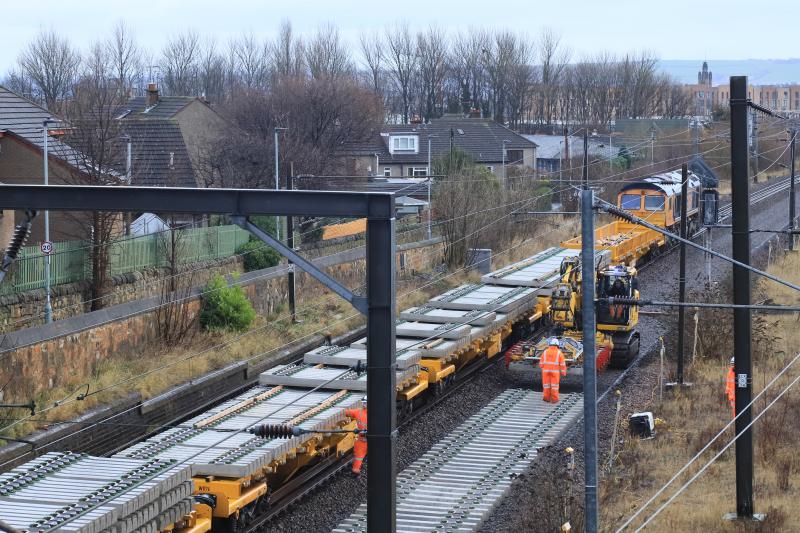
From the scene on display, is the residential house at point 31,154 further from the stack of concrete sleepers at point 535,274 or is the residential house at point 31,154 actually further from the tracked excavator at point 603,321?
the tracked excavator at point 603,321

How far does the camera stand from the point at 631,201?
122 feet

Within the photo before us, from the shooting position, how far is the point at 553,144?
7694cm

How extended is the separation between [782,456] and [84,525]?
35.0 ft

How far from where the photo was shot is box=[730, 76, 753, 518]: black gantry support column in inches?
534

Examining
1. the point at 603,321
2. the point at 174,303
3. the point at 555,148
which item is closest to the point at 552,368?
the point at 603,321

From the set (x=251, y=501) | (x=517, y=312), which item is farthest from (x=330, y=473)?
(x=517, y=312)

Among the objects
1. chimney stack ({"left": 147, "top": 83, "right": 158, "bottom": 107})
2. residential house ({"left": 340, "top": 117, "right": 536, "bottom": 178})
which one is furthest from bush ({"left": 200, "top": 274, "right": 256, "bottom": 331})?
residential house ({"left": 340, "top": 117, "right": 536, "bottom": 178})

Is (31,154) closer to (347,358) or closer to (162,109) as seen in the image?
(347,358)

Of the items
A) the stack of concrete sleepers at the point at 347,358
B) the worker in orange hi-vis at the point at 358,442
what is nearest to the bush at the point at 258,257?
the stack of concrete sleepers at the point at 347,358

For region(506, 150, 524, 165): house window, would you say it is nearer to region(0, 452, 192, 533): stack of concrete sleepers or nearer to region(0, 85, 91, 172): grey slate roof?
region(0, 85, 91, 172): grey slate roof

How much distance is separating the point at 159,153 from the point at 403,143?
940 inches

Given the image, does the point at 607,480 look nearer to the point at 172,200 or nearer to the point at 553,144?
the point at 172,200

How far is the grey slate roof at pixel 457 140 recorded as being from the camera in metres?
62.6

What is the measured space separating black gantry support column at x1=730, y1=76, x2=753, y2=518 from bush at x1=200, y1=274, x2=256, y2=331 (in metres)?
13.7
